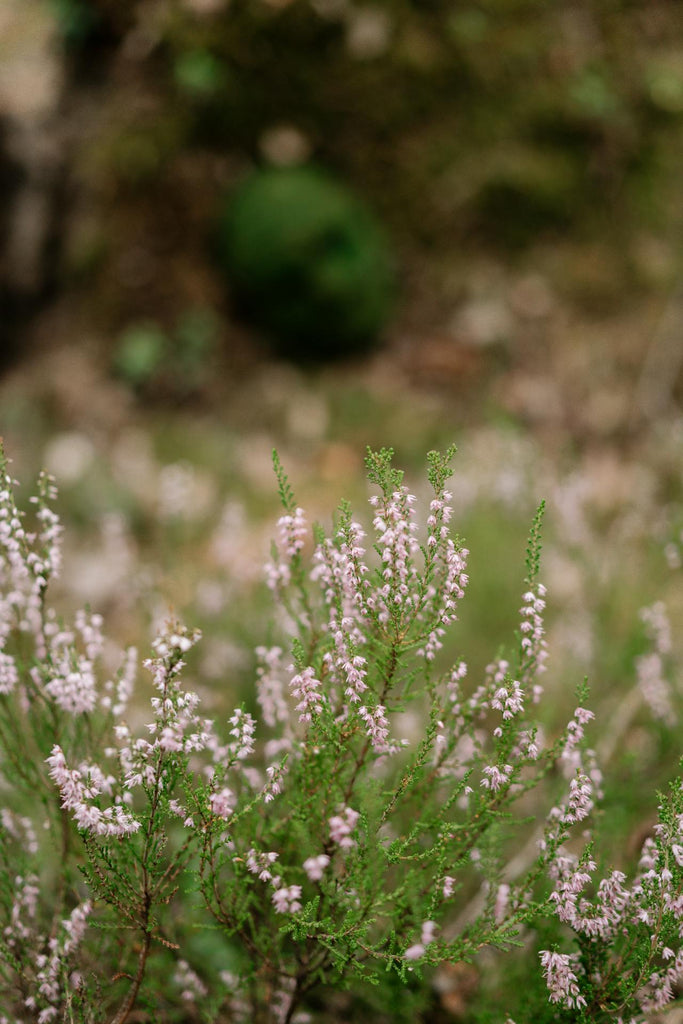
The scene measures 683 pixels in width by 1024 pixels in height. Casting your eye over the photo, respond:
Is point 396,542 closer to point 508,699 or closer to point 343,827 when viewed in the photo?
point 508,699

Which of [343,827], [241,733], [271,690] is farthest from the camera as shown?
[271,690]

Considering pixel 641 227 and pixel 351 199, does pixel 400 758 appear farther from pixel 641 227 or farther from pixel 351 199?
pixel 641 227

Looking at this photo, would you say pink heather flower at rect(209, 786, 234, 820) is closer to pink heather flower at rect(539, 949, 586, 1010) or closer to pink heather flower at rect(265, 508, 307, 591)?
pink heather flower at rect(265, 508, 307, 591)

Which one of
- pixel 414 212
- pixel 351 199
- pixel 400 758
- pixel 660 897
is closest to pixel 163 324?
pixel 351 199

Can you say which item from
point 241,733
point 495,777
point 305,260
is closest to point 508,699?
point 495,777

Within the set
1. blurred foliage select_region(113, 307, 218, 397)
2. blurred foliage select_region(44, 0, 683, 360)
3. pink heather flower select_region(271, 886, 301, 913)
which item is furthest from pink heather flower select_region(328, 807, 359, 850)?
blurred foliage select_region(44, 0, 683, 360)
